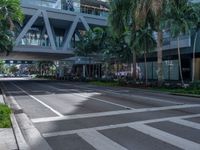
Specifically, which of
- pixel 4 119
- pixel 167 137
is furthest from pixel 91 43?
pixel 167 137

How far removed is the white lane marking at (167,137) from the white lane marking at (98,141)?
4.33 ft

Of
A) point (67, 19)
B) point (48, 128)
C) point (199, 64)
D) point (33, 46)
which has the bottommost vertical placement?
point (48, 128)

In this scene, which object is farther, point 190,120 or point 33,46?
point 33,46

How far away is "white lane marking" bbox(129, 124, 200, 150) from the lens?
756 cm

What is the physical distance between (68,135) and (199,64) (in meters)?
35.8

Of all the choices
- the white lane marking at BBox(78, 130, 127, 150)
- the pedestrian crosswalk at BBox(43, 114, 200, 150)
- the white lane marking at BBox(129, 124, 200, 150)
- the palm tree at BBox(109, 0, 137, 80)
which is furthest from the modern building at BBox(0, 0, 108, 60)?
the white lane marking at BBox(78, 130, 127, 150)

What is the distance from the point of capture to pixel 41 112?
1424 cm

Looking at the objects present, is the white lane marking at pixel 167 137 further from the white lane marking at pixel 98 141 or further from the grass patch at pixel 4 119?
the grass patch at pixel 4 119

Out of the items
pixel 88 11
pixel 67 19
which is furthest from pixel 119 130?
pixel 88 11

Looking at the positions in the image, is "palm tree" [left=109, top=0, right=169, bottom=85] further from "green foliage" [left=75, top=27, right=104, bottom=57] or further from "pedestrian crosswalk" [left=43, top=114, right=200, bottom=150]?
"pedestrian crosswalk" [left=43, top=114, right=200, bottom=150]

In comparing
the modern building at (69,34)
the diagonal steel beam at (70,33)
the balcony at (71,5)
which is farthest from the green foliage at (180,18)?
the balcony at (71,5)

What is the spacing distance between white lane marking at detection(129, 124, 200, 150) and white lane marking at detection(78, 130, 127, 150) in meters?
1.32

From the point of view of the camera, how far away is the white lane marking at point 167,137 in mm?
7556

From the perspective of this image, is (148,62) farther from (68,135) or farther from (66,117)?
(68,135)
